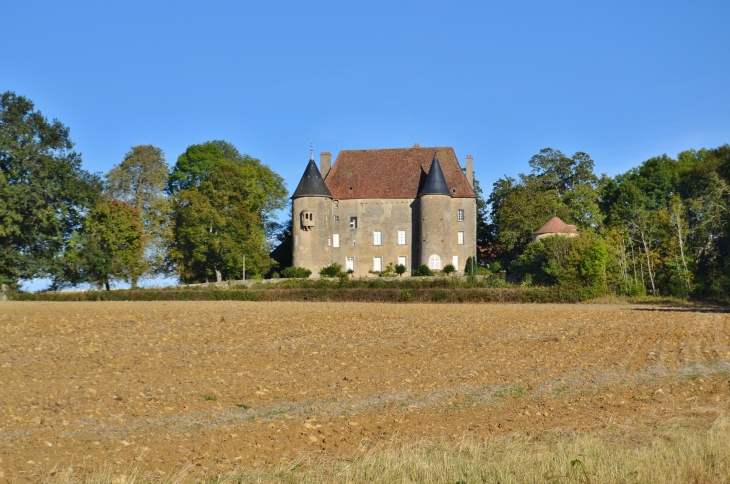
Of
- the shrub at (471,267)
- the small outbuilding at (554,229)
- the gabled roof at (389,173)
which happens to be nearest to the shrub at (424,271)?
the shrub at (471,267)

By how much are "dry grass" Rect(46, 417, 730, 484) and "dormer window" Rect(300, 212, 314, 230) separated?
151 feet

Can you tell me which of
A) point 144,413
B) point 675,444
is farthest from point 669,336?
point 144,413

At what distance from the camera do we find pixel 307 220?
54.7 m

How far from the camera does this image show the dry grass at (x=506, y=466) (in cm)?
761

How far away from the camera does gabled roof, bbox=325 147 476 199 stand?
57188 millimetres

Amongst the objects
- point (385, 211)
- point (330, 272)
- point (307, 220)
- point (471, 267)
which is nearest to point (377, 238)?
point (385, 211)

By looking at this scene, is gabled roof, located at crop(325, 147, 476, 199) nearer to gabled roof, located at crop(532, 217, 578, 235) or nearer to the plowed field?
gabled roof, located at crop(532, 217, 578, 235)

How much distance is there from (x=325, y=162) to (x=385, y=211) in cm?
664

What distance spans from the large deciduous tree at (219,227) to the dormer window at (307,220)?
322cm

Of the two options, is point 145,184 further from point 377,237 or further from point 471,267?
point 471,267

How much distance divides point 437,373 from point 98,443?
739 cm

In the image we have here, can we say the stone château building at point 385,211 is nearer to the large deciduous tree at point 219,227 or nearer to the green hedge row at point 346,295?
the large deciduous tree at point 219,227

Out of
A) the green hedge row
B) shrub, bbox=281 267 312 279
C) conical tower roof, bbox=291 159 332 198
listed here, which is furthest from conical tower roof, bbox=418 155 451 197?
the green hedge row

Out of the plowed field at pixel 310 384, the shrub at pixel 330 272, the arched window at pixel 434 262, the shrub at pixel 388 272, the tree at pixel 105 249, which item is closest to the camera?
the plowed field at pixel 310 384
